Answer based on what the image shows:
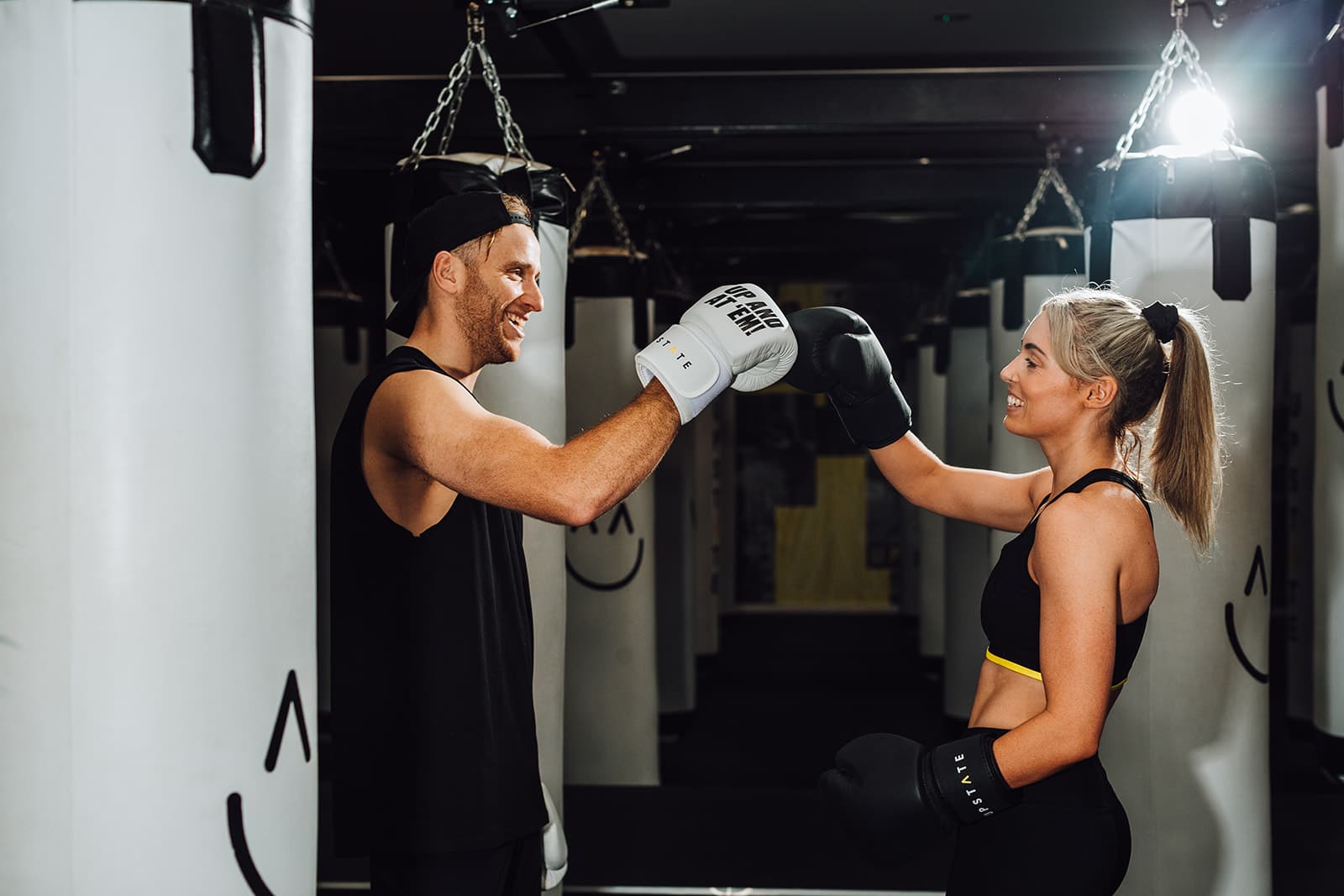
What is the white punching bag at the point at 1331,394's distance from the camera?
297 cm

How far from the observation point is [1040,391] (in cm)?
213

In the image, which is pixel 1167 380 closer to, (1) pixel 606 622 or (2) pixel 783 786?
(1) pixel 606 622

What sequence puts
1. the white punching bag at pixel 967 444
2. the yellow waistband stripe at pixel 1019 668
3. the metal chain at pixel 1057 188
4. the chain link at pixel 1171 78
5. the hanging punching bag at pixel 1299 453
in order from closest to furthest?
1. the yellow waistband stripe at pixel 1019 668
2. the chain link at pixel 1171 78
3. the metal chain at pixel 1057 188
4. the white punching bag at pixel 967 444
5. the hanging punching bag at pixel 1299 453

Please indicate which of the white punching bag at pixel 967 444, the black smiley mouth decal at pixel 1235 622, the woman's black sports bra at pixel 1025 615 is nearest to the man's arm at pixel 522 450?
the woman's black sports bra at pixel 1025 615

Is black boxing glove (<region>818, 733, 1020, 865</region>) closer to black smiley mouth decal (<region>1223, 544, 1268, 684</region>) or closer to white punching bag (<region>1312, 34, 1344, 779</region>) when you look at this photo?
black smiley mouth decal (<region>1223, 544, 1268, 684</region>)

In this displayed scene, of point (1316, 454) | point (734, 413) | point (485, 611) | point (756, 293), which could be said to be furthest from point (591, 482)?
point (734, 413)

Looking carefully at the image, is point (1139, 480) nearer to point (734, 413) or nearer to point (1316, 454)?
point (1316, 454)

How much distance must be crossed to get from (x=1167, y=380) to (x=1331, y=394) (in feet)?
4.37

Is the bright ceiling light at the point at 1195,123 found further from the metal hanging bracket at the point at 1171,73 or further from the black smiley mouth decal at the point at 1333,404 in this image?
the black smiley mouth decal at the point at 1333,404

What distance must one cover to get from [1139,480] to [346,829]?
60.7 inches

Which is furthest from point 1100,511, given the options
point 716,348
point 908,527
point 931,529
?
point 908,527

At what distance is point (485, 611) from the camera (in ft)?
6.76

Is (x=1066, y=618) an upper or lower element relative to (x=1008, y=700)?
upper

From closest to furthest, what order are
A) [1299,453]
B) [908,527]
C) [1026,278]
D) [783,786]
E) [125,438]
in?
[125,438] → [1026,278] → [783,786] → [1299,453] → [908,527]
